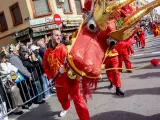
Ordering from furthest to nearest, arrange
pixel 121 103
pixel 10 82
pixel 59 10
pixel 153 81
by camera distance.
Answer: pixel 59 10 < pixel 153 81 < pixel 10 82 < pixel 121 103

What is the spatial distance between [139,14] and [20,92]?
4877 millimetres

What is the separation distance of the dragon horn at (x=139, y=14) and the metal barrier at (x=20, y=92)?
13.4 ft

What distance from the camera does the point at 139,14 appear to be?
7.16 ft

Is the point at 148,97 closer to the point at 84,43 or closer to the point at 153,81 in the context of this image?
the point at 153,81

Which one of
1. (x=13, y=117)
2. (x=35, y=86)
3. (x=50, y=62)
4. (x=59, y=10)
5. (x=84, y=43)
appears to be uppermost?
(x=59, y=10)

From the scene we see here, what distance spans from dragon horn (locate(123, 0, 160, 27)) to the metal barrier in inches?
161

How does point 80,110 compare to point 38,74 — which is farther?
point 38,74

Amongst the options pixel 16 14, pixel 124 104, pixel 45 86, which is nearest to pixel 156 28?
pixel 124 104

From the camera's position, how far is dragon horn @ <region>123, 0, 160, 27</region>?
2.14 m

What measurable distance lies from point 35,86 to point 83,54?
4647mm

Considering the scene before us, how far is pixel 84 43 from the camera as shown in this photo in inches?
91.4

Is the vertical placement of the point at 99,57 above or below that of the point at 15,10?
below

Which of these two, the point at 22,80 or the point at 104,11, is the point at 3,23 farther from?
the point at 104,11

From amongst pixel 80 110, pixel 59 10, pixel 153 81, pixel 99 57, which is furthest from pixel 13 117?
pixel 59 10
